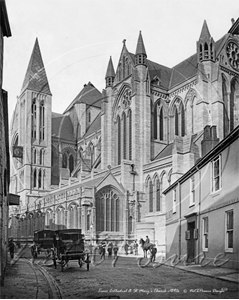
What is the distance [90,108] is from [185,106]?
39005 mm

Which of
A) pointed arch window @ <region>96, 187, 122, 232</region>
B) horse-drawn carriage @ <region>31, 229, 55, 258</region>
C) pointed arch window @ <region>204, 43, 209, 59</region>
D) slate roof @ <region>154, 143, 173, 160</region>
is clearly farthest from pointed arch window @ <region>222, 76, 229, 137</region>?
horse-drawn carriage @ <region>31, 229, 55, 258</region>

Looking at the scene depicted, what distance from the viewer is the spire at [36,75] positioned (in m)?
77.9

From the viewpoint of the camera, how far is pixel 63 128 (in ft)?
299

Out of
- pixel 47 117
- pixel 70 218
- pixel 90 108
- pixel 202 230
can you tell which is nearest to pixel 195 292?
pixel 202 230

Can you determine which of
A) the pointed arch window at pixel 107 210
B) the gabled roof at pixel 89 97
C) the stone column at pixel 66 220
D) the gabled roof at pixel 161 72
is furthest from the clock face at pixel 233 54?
the gabled roof at pixel 89 97

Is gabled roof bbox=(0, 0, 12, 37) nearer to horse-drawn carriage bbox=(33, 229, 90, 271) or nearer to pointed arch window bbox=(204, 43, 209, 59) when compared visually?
horse-drawn carriage bbox=(33, 229, 90, 271)

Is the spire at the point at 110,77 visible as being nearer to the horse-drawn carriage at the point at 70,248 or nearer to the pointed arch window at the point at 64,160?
the pointed arch window at the point at 64,160

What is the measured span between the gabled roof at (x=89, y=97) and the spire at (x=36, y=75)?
1188cm

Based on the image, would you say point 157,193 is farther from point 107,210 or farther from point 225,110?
→ point 225,110

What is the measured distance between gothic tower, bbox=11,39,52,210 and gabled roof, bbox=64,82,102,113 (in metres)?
12.2

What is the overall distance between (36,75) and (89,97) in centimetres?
1744

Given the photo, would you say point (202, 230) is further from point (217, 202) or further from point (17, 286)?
point (17, 286)

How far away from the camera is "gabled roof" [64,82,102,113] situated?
93812 mm

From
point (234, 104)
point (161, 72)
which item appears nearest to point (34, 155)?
point (161, 72)
